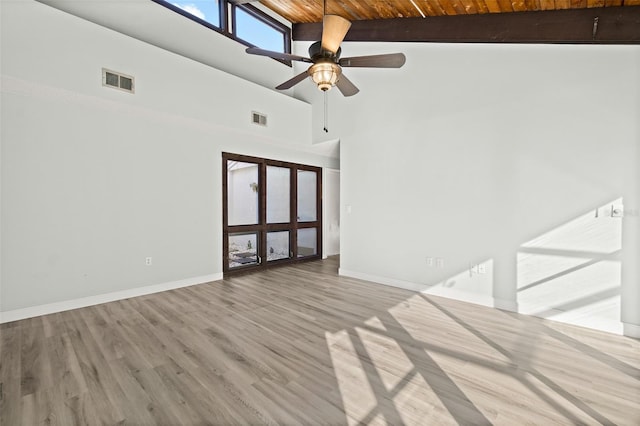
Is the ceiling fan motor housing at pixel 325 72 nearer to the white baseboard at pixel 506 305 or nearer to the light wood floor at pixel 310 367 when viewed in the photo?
the light wood floor at pixel 310 367

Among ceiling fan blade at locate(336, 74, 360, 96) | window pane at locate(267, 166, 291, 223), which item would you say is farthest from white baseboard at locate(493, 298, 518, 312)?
window pane at locate(267, 166, 291, 223)

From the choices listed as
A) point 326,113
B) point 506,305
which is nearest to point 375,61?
point 326,113

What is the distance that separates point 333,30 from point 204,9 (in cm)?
391

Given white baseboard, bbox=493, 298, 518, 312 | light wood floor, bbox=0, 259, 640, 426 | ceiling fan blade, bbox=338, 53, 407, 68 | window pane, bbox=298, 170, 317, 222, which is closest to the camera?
light wood floor, bbox=0, 259, 640, 426

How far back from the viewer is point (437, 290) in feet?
13.7

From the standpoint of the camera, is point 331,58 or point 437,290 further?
point 437,290

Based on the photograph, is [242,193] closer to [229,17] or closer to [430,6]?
[229,17]

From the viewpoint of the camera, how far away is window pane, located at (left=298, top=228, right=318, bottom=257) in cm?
654

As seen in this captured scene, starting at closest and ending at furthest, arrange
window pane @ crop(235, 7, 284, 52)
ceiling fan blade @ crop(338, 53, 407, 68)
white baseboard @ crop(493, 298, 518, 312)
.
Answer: ceiling fan blade @ crop(338, 53, 407, 68) < white baseboard @ crop(493, 298, 518, 312) < window pane @ crop(235, 7, 284, 52)

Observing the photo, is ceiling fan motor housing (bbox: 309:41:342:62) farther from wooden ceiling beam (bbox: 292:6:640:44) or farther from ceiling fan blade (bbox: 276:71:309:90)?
wooden ceiling beam (bbox: 292:6:640:44)

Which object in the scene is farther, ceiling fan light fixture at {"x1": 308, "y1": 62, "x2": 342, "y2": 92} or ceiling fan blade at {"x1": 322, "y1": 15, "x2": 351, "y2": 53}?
ceiling fan light fixture at {"x1": 308, "y1": 62, "x2": 342, "y2": 92}

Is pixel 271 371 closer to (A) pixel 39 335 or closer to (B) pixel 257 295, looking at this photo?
(B) pixel 257 295

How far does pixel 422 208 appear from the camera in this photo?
14.3 feet

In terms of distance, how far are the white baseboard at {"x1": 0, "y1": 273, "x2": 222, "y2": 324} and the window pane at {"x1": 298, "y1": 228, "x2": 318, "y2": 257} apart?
225cm
